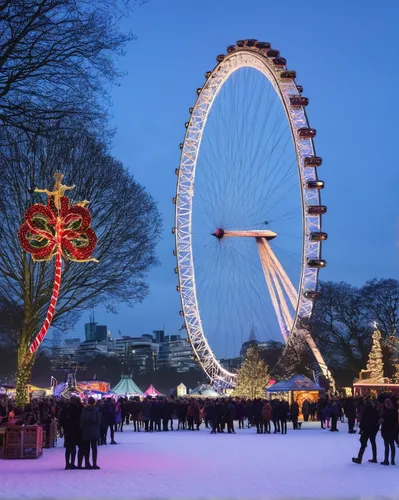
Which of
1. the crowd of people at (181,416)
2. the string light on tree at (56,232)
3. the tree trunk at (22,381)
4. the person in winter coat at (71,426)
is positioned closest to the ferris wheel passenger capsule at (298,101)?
the crowd of people at (181,416)

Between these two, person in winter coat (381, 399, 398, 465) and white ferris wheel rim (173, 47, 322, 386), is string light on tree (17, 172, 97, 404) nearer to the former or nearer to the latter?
person in winter coat (381, 399, 398, 465)

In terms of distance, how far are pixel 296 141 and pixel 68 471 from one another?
30982 mm

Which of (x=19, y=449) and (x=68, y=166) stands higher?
(x=68, y=166)

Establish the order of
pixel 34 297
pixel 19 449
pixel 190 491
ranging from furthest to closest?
pixel 34 297 < pixel 19 449 < pixel 190 491

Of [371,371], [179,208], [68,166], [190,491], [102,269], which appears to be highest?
[179,208]

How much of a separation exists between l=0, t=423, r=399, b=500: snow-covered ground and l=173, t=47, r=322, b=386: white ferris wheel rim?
2164 cm

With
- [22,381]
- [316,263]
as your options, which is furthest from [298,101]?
[22,381]

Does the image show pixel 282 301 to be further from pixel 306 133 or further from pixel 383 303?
pixel 383 303

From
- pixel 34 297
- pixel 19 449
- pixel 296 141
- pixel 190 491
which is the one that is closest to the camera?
pixel 190 491

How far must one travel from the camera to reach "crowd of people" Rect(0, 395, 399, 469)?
17828mm

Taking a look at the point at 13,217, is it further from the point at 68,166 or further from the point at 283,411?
the point at 283,411

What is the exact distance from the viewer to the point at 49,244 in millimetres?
24953

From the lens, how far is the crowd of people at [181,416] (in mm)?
17828

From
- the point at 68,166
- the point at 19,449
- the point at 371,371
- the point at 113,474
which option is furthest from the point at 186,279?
the point at 113,474
